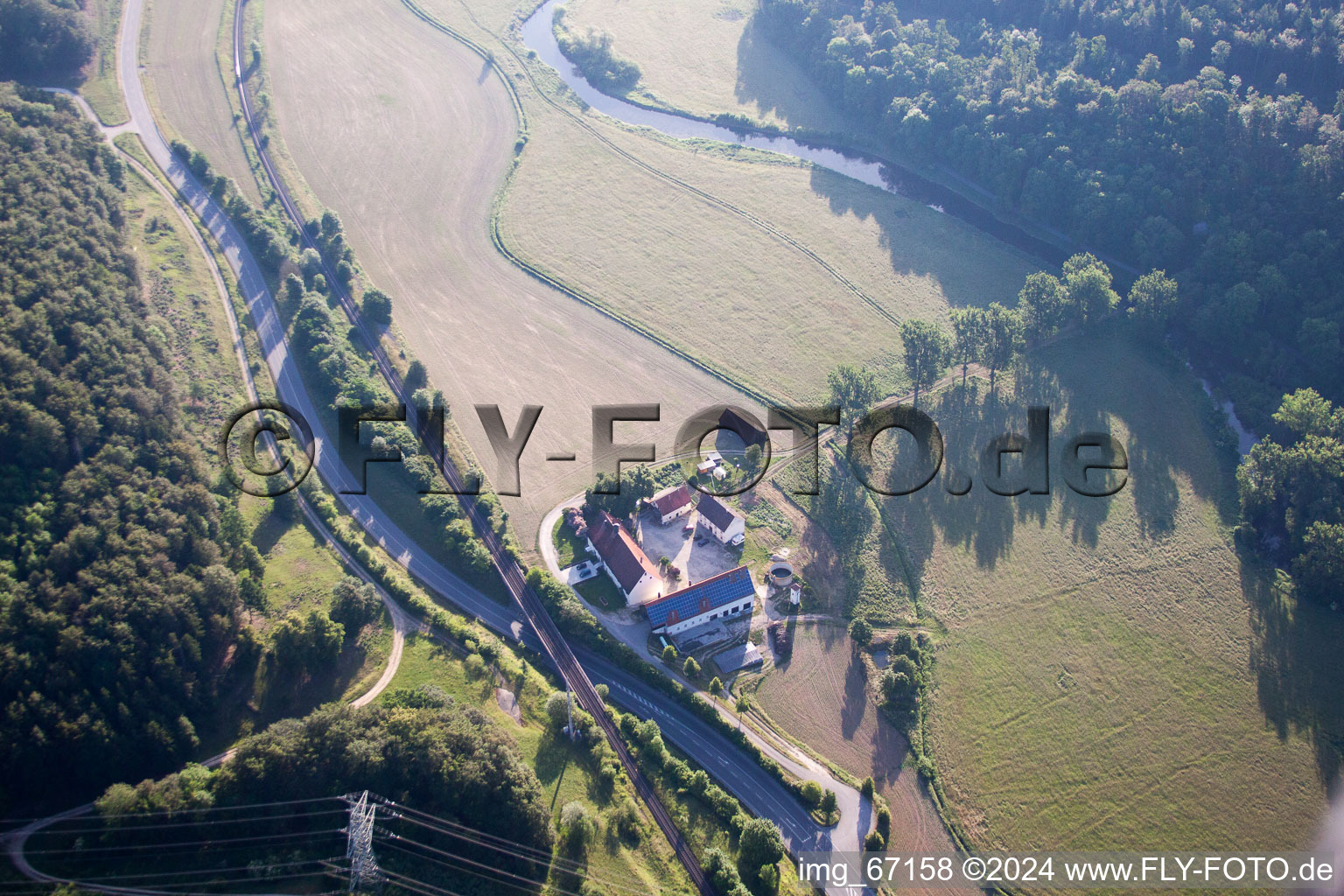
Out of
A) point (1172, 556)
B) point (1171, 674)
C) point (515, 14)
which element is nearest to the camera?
point (1171, 674)

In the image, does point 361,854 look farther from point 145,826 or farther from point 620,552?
point 620,552

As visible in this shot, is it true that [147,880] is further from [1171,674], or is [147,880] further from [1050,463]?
[1050,463]

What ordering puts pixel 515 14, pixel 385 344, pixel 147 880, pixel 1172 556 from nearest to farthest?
pixel 147 880, pixel 1172 556, pixel 385 344, pixel 515 14

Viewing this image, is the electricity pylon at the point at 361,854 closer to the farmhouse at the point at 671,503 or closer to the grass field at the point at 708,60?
the farmhouse at the point at 671,503

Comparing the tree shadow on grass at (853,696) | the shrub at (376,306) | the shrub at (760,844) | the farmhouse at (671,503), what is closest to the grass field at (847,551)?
the tree shadow on grass at (853,696)

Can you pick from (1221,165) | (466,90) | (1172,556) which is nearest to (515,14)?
(466,90)

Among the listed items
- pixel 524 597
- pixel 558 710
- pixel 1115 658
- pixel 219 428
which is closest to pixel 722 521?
pixel 524 597
